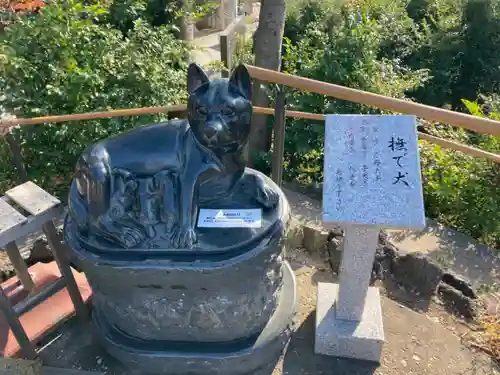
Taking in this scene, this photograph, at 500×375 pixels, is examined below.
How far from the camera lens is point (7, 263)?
3.71 m

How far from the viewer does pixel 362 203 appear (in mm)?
2373

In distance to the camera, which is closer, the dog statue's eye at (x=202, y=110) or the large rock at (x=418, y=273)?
the dog statue's eye at (x=202, y=110)

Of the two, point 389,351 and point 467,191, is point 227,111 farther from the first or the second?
point 467,191

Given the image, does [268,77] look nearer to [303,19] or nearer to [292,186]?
[292,186]

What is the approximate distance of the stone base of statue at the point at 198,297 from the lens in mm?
2344

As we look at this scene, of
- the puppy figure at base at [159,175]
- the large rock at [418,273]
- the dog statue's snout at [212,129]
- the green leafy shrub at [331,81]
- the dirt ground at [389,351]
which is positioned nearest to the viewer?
the dog statue's snout at [212,129]

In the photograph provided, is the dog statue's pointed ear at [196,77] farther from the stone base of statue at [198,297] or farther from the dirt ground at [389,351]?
the dirt ground at [389,351]

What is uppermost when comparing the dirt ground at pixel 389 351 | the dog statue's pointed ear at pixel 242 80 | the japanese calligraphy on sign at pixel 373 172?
the dog statue's pointed ear at pixel 242 80

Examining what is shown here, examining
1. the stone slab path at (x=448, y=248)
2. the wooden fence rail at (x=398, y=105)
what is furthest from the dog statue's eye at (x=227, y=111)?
the stone slab path at (x=448, y=248)

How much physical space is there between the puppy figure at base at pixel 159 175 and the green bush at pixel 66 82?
74.9 inches

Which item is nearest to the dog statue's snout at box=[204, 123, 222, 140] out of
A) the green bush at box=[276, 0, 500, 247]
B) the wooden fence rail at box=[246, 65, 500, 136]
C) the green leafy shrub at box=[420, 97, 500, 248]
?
the wooden fence rail at box=[246, 65, 500, 136]

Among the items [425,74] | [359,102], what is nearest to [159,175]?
[359,102]

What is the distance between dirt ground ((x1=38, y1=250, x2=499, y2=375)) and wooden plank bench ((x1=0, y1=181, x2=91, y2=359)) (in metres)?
0.15

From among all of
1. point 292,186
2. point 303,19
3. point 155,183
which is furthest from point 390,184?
point 303,19
